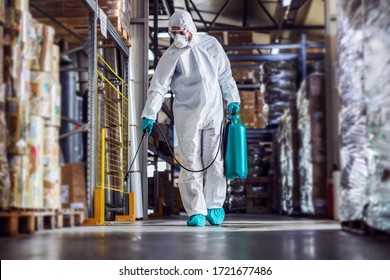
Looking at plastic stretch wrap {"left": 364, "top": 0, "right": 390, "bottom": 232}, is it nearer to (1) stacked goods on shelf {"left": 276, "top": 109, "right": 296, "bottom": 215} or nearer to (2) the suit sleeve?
(2) the suit sleeve

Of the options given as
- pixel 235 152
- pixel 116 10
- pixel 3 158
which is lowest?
pixel 3 158

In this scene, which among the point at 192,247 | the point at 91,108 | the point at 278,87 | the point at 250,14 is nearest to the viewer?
the point at 192,247

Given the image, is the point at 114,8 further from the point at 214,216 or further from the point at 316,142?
the point at 316,142

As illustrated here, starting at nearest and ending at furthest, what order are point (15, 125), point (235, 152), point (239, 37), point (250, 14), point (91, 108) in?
point (15, 125)
point (235, 152)
point (91, 108)
point (250, 14)
point (239, 37)

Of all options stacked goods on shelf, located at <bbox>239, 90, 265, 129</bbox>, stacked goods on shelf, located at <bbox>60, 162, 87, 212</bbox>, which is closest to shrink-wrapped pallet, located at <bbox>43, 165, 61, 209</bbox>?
stacked goods on shelf, located at <bbox>60, 162, 87, 212</bbox>

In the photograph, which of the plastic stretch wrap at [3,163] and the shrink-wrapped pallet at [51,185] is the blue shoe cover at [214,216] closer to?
the shrink-wrapped pallet at [51,185]

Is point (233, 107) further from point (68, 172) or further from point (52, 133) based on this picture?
point (52, 133)

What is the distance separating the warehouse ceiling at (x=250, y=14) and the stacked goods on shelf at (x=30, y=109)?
4834 mm

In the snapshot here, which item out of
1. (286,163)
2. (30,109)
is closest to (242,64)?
(286,163)

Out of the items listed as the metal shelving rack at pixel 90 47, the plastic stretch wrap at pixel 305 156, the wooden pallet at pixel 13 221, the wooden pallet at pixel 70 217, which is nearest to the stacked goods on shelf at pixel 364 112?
the wooden pallet at pixel 70 217

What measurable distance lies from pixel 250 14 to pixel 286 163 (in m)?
3.54

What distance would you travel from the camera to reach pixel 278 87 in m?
10.2

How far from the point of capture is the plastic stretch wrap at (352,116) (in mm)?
3498

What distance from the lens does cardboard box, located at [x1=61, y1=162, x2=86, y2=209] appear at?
356 centimetres
